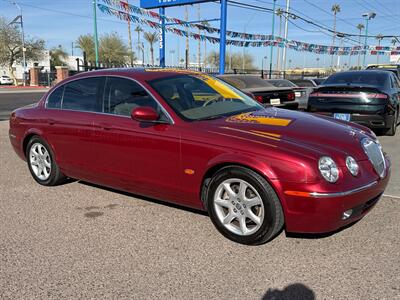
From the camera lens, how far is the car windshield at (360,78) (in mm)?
9031

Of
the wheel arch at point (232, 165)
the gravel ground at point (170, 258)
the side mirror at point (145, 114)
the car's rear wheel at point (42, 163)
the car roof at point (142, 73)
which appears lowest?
the gravel ground at point (170, 258)

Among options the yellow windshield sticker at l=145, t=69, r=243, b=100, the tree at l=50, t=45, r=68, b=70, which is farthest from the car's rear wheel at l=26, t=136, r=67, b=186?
the tree at l=50, t=45, r=68, b=70

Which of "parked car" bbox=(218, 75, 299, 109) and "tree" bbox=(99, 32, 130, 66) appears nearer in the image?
"parked car" bbox=(218, 75, 299, 109)

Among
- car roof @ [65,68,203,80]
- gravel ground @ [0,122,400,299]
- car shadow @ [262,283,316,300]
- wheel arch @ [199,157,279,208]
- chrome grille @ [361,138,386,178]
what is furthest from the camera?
car roof @ [65,68,203,80]

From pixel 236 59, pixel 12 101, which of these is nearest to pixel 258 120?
pixel 12 101

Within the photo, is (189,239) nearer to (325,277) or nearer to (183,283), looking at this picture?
(183,283)

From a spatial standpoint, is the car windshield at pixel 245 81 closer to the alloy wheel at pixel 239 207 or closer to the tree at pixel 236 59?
the alloy wheel at pixel 239 207

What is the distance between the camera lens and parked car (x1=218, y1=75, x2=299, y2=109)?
9336 mm

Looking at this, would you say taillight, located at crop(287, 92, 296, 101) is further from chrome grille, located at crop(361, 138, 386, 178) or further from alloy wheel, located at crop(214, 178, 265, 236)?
alloy wheel, located at crop(214, 178, 265, 236)

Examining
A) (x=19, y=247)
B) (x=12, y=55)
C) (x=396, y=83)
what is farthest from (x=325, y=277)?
(x=12, y=55)

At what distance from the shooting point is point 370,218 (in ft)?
13.9

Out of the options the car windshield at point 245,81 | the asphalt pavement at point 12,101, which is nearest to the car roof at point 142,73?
the car windshield at point 245,81

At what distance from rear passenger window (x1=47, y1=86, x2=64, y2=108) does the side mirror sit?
1.72m

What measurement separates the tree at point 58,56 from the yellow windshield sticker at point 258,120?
8531 centimetres
